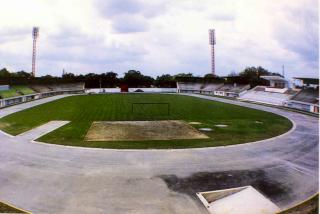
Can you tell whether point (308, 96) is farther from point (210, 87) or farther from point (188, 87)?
point (188, 87)

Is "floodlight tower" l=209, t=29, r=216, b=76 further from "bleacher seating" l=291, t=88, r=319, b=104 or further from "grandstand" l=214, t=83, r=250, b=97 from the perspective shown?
"bleacher seating" l=291, t=88, r=319, b=104

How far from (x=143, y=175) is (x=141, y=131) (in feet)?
46.0

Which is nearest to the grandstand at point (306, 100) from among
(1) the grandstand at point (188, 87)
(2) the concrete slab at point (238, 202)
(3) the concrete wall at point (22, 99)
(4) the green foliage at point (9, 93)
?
(2) the concrete slab at point (238, 202)

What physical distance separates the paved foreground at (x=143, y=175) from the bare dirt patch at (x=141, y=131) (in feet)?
16.2

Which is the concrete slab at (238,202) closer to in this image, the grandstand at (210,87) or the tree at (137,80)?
the grandstand at (210,87)

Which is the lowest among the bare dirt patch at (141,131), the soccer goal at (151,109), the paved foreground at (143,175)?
the paved foreground at (143,175)

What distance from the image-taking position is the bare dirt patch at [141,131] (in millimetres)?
28500

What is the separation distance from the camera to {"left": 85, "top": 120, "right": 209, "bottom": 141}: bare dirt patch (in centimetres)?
2850

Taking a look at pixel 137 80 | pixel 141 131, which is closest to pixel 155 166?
pixel 141 131

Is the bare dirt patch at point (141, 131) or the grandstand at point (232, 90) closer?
the bare dirt patch at point (141, 131)

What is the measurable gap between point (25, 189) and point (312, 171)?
1740 centimetres

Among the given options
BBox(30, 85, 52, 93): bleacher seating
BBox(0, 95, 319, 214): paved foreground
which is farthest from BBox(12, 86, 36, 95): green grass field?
BBox(0, 95, 319, 214): paved foreground

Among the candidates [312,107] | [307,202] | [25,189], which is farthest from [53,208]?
[312,107]

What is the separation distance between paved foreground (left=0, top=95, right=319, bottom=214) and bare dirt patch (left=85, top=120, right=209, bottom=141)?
16.2 ft
